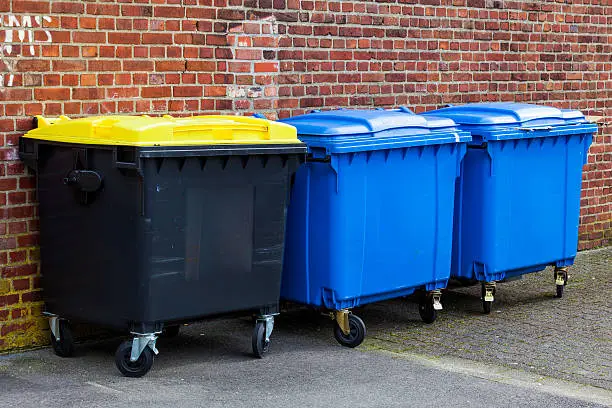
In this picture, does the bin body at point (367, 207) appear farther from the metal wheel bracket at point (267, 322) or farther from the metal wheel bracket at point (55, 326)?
the metal wheel bracket at point (55, 326)

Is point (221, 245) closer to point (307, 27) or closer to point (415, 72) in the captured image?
point (307, 27)

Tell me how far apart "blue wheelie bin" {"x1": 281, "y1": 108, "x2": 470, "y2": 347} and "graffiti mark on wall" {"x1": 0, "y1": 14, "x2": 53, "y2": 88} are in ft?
5.10

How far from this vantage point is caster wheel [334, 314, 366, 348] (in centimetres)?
672

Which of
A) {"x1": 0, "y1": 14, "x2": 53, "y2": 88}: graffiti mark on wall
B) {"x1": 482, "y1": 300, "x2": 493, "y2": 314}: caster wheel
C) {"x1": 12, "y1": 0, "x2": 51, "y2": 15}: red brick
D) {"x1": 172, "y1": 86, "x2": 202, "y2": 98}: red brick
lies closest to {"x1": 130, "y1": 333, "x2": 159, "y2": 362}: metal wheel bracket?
{"x1": 0, "y1": 14, "x2": 53, "y2": 88}: graffiti mark on wall

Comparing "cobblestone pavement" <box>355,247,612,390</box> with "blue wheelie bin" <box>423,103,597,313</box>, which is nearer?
"cobblestone pavement" <box>355,247,612,390</box>

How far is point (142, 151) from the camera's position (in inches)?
226

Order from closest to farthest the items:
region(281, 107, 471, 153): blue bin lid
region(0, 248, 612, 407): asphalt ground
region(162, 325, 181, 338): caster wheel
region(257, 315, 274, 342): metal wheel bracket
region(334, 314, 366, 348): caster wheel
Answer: region(0, 248, 612, 407): asphalt ground
region(257, 315, 274, 342): metal wheel bracket
region(281, 107, 471, 153): blue bin lid
region(334, 314, 366, 348): caster wheel
region(162, 325, 181, 338): caster wheel

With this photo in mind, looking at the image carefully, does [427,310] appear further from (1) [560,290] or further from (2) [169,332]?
(2) [169,332]

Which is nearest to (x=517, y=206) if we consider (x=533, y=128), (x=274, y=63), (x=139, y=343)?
(x=533, y=128)

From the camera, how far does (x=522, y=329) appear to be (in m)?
7.29

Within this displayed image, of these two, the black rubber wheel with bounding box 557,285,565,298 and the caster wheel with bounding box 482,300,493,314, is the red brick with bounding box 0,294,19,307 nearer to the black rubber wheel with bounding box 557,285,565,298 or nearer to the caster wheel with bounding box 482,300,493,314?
the caster wheel with bounding box 482,300,493,314

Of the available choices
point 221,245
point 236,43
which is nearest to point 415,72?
point 236,43

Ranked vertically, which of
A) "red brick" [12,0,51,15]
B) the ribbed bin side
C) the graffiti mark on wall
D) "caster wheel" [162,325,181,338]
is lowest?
"caster wheel" [162,325,181,338]

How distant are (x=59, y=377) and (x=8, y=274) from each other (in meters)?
0.73
